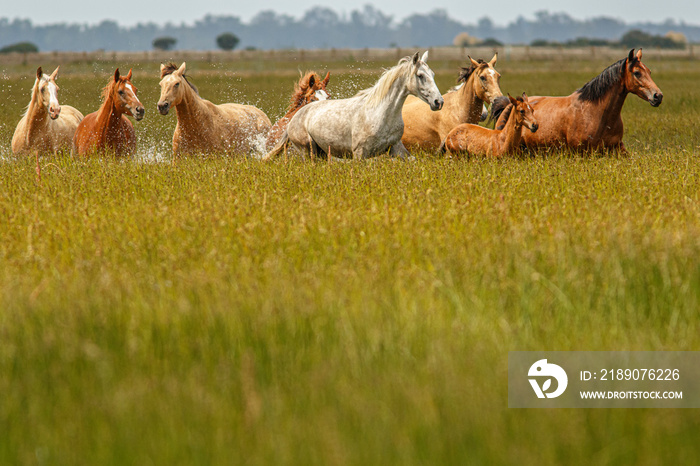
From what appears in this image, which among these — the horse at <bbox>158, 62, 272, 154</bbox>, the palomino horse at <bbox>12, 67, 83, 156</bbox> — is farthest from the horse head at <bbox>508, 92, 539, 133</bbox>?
the palomino horse at <bbox>12, 67, 83, 156</bbox>

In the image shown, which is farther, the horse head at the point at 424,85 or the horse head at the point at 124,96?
the horse head at the point at 124,96

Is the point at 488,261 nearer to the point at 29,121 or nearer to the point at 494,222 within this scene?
the point at 494,222

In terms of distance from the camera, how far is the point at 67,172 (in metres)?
10.1

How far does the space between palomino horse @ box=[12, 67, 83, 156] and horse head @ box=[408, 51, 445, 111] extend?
18.5 feet

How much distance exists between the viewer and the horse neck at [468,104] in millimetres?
13273

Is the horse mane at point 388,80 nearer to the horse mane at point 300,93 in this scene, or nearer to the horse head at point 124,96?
the horse head at point 124,96

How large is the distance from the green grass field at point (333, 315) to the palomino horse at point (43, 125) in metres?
4.42

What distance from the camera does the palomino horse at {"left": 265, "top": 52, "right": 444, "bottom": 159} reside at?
36.7 ft

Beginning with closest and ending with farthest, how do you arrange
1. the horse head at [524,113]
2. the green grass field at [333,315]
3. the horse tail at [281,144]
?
the green grass field at [333,315] → the horse head at [524,113] → the horse tail at [281,144]

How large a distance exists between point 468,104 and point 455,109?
0.84ft

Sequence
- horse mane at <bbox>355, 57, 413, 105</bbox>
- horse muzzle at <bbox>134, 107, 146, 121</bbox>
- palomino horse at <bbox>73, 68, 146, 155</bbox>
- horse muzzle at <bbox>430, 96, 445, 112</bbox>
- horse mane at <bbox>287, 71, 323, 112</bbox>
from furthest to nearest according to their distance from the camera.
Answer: horse mane at <bbox>287, 71, 323, 112</bbox> → palomino horse at <bbox>73, 68, 146, 155</bbox> → horse muzzle at <bbox>134, 107, 146, 121</bbox> → horse mane at <bbox>355, 57, 413, 105</bbox> → horse muzzle at <bbox>430, 96, 445, 112</bbox>

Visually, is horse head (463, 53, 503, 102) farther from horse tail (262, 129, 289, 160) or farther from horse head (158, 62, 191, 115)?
horse head (158, 62, 191, 115)

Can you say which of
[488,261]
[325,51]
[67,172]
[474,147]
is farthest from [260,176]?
[325,51]

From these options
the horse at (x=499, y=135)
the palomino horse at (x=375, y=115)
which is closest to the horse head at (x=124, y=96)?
the palomino horse at (x=375, y=115)
